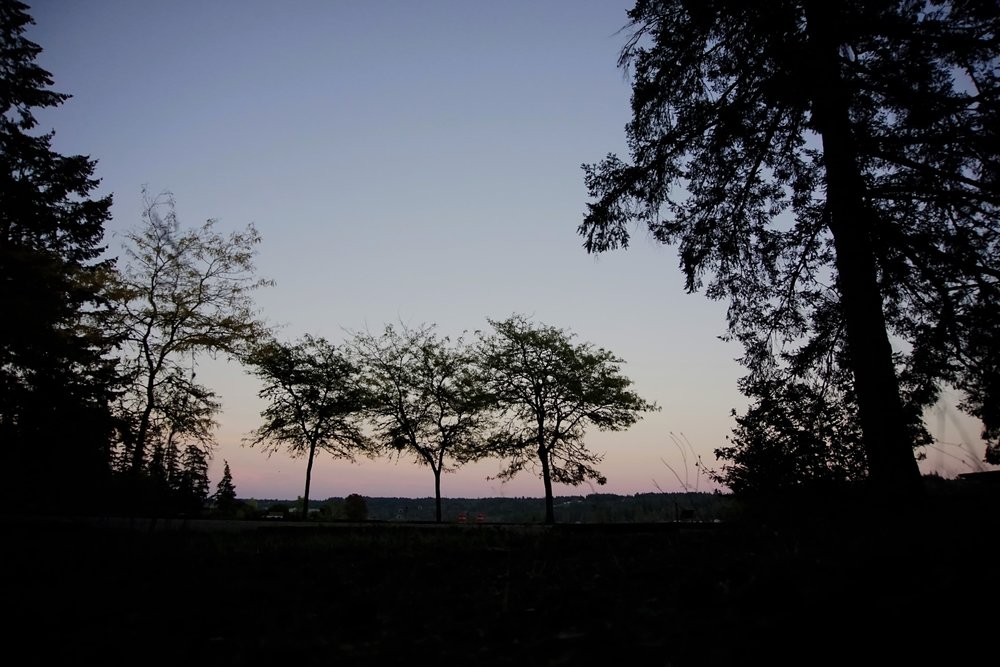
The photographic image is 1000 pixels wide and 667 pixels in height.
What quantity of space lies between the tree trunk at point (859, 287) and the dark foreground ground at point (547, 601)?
76cm

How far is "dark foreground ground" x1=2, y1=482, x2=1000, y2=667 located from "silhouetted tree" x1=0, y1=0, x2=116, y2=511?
12235 mm

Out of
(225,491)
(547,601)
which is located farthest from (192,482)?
(547,601)

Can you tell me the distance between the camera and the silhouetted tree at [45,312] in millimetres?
15430

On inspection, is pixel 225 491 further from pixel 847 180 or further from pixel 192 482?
pixel 847 180

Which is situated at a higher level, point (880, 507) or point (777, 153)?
point (777, 153)

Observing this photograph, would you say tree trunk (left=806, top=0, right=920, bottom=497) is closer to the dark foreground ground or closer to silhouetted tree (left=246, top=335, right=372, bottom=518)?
the dark foreground ground

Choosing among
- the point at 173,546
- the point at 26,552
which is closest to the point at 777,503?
the point at 173,546

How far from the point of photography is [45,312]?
50.5ft

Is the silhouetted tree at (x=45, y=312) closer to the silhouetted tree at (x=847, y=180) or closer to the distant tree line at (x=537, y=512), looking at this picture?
the distant tree line at (x=537, y=512)

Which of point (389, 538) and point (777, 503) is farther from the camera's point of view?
point (777, 503)

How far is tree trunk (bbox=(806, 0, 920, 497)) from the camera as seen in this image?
7.00 metres

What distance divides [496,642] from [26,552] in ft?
20.6

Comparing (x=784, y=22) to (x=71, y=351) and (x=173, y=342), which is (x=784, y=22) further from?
(x=173, y=342)

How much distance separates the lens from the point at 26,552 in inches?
237
